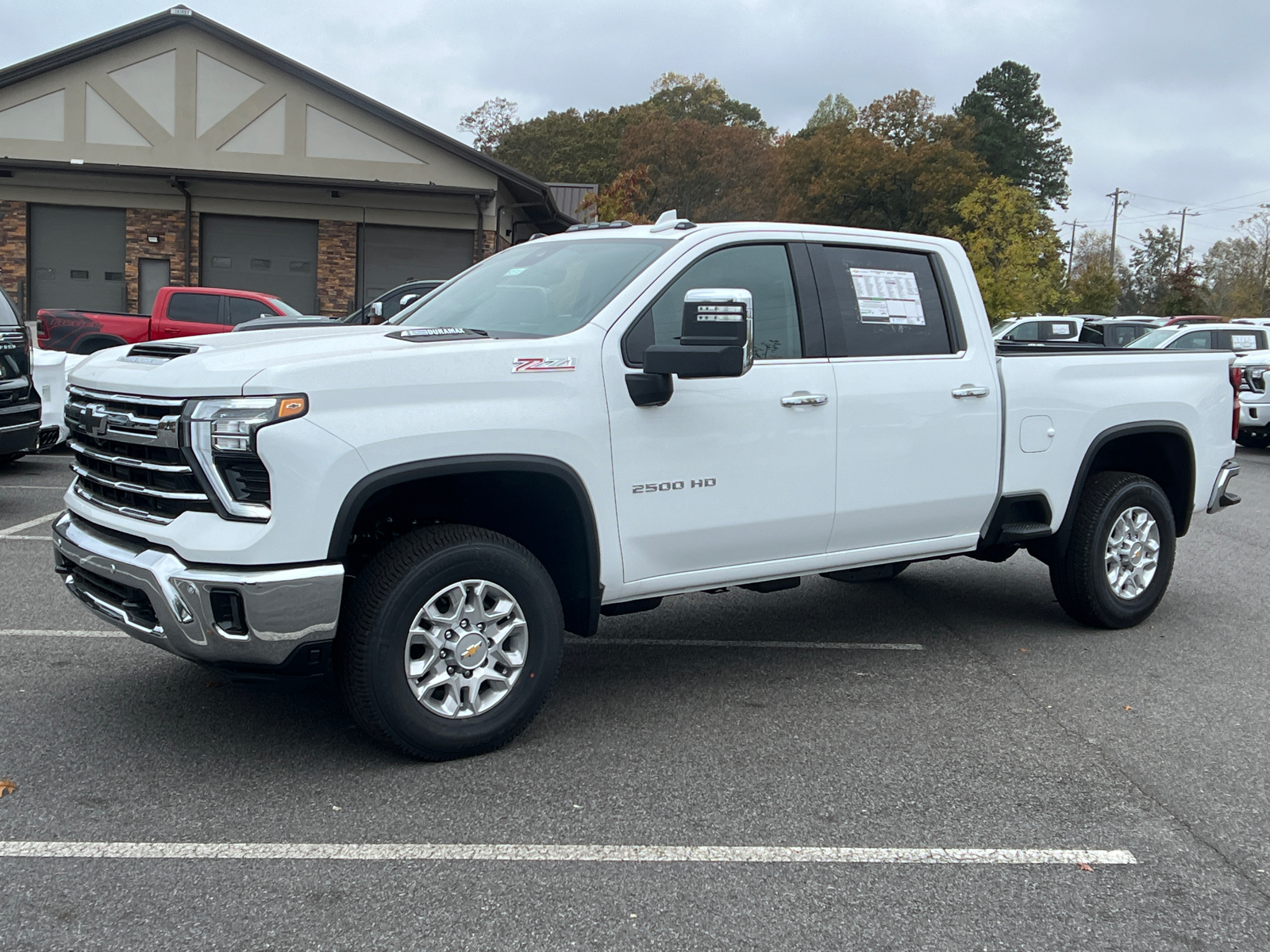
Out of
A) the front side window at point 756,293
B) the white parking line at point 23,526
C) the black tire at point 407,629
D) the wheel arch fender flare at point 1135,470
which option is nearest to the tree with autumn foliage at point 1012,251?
the wheel arch fender flare at point 1135,470

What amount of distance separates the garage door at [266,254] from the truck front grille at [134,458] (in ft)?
77.3

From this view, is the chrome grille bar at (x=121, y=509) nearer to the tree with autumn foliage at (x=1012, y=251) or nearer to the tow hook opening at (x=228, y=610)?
the tow hook opening at (x=228, y=610)

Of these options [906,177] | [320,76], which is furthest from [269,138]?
[906,177]

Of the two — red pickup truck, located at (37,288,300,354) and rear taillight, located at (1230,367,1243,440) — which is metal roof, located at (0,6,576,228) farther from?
rear taillight, located at (1230,367,1243,440)

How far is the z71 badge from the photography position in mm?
4223

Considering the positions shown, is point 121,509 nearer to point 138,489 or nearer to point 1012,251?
point 138,489

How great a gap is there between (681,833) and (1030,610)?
12.8ft

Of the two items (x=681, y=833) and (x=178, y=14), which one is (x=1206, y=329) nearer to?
(x=681, y=833)

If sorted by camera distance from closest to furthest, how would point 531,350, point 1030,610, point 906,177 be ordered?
point 531,350 < point 1030,610 < point 906,177

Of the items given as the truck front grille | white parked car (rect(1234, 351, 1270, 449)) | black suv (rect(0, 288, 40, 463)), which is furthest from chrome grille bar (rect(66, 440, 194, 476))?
white parked car (rect(1234, 351, 1270, 449))

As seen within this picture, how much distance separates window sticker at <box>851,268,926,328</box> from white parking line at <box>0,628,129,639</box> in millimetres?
3916

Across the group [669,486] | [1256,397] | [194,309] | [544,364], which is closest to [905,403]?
[669,486]

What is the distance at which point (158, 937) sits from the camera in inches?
118

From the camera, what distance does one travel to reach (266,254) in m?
27.2
